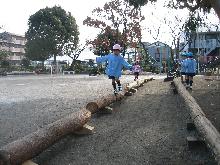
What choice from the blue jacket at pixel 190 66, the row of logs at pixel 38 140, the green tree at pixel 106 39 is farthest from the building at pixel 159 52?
the row of logs at pixel 38 140

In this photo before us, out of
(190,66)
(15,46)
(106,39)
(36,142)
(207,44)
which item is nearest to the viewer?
(36,142)

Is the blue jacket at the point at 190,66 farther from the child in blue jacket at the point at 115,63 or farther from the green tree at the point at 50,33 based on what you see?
the green tree at the point at 50,33

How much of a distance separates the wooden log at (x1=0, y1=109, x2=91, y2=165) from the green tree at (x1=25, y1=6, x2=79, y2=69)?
2035 inches

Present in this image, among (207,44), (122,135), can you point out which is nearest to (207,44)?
(207,44)

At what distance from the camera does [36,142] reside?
18.8 ft

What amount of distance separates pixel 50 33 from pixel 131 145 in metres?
53.7

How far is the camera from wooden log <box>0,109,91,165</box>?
5.05 m

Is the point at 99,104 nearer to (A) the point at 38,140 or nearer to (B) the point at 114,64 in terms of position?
(B) the point at 114,64

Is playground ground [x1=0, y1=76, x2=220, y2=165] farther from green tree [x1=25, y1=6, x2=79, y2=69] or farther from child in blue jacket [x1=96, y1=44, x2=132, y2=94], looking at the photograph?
green tree [x1=25, y1=6, x2=79, y2=69]

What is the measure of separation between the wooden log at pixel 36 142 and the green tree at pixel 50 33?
51680mm

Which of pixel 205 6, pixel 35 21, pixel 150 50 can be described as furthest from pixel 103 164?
→ pixel 150 50

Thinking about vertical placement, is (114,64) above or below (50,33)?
below

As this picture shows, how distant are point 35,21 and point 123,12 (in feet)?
65.7

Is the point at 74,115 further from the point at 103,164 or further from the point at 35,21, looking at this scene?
the point at 35,21
